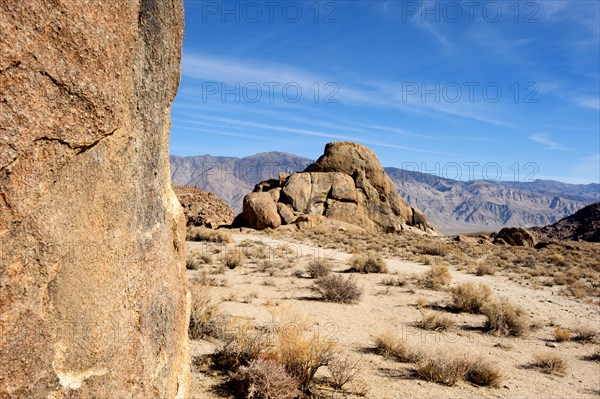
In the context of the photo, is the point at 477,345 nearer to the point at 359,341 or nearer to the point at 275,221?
the point at 359,341

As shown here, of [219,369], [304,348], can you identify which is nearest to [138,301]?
[304,348]

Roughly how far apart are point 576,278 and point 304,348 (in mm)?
13395

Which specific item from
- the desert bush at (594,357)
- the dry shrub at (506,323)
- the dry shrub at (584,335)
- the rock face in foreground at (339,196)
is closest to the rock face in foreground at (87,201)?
the dry shrub at (506,323)

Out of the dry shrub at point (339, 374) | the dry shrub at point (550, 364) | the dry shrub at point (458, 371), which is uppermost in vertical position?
the dry shrub at point (339, 374)

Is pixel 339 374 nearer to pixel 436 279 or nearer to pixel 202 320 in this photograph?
pixel 202 320

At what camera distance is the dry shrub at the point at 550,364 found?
21.6 ft

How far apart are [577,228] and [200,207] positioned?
59066 mm

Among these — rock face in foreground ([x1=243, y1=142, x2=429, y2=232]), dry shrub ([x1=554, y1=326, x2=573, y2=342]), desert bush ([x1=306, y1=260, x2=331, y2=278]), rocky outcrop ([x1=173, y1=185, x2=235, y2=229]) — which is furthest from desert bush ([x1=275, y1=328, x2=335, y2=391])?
rocky outcrop ([x1=173, y1=185, x2=235, y2=229])

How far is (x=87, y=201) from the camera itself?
245 cm

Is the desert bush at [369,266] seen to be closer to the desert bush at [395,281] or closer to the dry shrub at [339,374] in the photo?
the desert bush at [395,281]

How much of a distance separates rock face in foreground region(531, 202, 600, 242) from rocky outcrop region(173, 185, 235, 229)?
46934 millimetres

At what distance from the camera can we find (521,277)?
15148mm

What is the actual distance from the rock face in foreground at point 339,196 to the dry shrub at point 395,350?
20.3m

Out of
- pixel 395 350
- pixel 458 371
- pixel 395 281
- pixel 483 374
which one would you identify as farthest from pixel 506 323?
pixel 395 281
